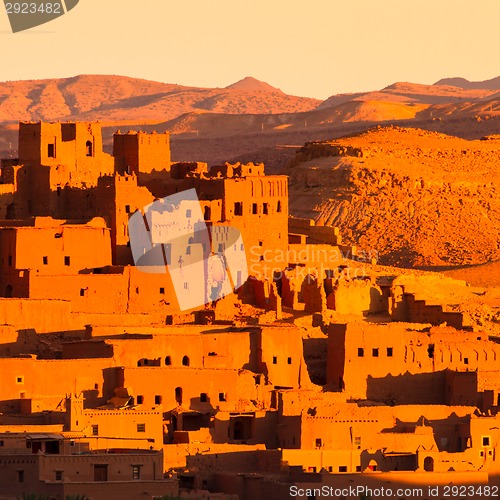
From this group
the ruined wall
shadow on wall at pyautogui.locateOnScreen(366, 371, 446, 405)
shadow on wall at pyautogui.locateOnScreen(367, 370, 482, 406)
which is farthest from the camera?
the ruined wall

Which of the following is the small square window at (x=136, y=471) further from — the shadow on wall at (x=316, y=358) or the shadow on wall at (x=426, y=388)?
the shadow on wall at (x=316, y=358)

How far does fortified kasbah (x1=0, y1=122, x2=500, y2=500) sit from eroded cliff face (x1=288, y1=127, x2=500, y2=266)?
1373cm

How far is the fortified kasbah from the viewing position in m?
52.7

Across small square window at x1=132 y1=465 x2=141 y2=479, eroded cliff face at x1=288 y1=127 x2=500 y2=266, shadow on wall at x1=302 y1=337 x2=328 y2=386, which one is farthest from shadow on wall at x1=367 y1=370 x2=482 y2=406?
eroded cliff face at x1=288 y1=127 x2=500 y2=266

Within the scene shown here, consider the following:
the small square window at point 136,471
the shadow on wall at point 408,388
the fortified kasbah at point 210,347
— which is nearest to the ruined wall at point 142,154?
the fortified kasbah at point 210,347

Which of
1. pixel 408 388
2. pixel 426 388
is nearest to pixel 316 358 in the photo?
pixel 408 388

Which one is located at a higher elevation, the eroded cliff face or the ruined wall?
the ruined wall

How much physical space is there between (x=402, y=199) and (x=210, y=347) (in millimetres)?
34326

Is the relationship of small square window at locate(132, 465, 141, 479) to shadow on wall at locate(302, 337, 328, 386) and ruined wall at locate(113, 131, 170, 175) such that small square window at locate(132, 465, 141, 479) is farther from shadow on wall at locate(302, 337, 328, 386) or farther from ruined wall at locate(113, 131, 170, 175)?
ruined wall at locate(113, 131, 170, 175)

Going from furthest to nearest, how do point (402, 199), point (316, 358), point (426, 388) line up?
point (402, 199)
point (316, 358)
point (426, 388)

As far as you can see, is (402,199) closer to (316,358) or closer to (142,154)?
(142,154)

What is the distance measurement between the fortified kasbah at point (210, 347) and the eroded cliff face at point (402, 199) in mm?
13728

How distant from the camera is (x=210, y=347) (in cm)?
5988

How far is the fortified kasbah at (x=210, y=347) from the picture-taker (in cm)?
5269
